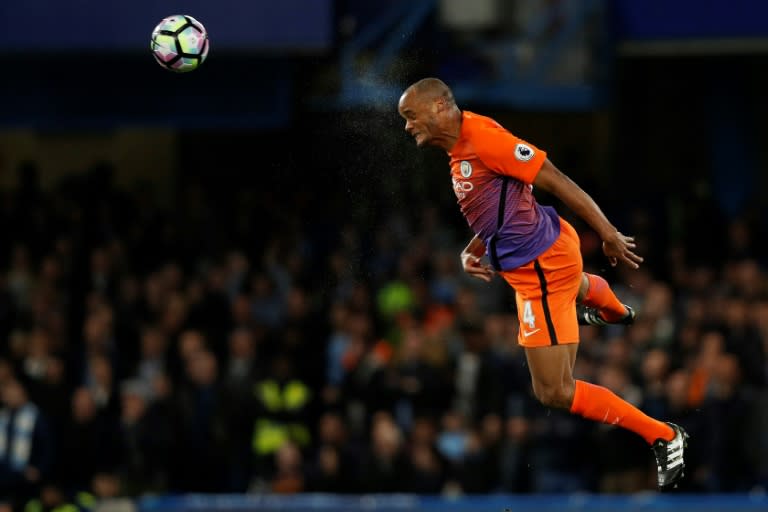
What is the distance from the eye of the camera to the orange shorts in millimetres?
8984

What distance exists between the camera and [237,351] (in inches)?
620

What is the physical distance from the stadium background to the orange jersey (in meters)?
4.09

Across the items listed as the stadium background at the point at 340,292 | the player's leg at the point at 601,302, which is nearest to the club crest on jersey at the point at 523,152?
the player's leg at the point at 601,302

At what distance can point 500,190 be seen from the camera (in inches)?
352

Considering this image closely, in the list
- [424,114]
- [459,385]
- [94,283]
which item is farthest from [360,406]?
[424,114]

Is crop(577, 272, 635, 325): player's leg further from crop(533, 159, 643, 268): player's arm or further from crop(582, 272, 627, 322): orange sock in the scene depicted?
crop(533, 159, 643, 268): player's arm

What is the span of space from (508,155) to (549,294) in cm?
84

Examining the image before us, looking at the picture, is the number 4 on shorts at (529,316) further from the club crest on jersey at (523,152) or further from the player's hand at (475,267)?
the club crest on jersey at (523,152)

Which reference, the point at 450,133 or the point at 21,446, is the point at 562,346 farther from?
the point at 21,446

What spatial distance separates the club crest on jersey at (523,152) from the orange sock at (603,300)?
113 cm

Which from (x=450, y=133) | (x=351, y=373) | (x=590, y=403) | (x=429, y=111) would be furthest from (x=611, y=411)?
(x=351, y=373)

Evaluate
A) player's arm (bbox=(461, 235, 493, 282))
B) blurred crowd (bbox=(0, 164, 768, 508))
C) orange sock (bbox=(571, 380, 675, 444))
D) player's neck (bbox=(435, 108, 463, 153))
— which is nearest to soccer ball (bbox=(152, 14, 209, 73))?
player's neck (bbox=(435, 108, 463, 153))

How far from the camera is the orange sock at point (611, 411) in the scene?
Answer: 9.11m

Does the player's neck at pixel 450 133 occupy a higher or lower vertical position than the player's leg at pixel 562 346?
higher
